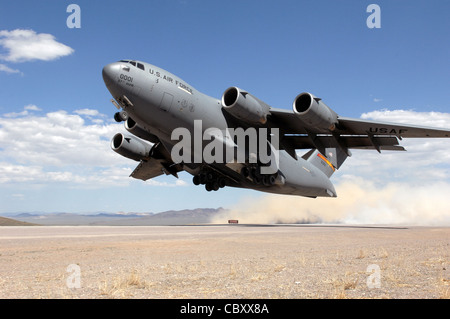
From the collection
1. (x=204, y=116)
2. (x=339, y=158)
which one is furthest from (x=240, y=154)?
(x=339, y=158)

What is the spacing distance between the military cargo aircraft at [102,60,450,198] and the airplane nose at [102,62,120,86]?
4 cm

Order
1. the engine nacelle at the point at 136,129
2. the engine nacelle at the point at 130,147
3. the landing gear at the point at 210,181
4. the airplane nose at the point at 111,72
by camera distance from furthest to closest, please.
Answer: the landing gear at the point at 210,181 < the engine nacelle at the point at 130,147 < the engine nacelle at the point at 136,129 < the airplane nose at the point at 111,72

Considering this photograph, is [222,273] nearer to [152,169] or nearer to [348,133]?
[348,133]

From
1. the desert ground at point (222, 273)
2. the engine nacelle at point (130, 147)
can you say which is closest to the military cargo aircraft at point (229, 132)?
the engine nacelle at point (130, 147)

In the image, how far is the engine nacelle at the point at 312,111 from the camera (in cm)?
1677

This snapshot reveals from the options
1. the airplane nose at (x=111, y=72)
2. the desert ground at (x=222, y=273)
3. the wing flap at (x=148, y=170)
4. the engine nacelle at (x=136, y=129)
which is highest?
the airplane nose at (x=111, y=72)

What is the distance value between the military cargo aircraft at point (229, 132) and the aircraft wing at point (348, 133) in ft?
0.16

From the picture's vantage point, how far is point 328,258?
920 cm

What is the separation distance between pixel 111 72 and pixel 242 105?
5827mm

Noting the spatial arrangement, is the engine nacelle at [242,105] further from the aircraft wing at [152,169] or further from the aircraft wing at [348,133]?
the aircraft wing at [152,169]

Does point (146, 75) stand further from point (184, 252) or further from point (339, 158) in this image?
point (339, 158)

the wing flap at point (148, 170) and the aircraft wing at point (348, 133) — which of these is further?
the wing flap at point (148, 170)

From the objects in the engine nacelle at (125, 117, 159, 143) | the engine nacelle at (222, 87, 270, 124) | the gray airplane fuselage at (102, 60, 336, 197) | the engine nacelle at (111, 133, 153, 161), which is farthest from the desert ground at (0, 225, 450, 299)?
the engine nacelle at (111, 133, 153, 161)
